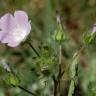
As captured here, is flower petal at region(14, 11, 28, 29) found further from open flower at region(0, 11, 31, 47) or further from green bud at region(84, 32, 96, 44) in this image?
green bud at region(84, 32, 96, 44)

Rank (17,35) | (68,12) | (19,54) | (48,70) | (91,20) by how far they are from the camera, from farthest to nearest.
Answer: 1. (68,12)
2. (91,20)
3. (19,54)
4. (17,35)
5. (48,70)

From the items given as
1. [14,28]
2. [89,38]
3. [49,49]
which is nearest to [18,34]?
[14,28]

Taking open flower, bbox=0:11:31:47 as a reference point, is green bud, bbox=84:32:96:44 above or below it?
below

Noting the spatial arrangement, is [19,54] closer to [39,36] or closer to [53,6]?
[39,36]

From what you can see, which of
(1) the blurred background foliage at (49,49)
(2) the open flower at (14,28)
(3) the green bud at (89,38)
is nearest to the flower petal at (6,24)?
(2) the open flower at (14,28)

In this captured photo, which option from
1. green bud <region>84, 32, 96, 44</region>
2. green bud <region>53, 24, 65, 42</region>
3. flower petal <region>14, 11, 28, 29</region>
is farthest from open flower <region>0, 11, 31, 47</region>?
green bud <region>84, 32, 96, 44</region>

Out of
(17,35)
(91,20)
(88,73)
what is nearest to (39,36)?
(88,73)

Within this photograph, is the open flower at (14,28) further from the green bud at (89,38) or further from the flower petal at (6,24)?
Answer: the green bud at (89,38)
